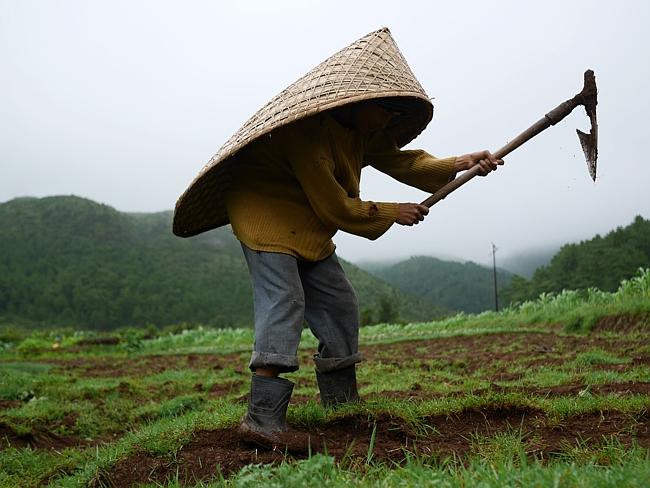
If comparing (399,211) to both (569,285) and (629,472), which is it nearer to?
(629,472)

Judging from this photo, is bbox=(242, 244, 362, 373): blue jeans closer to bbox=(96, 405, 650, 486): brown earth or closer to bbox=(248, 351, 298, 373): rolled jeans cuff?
bbox=(248, 351, 298, 373): rolled jeans cuff

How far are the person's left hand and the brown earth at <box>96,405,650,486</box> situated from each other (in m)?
1.45

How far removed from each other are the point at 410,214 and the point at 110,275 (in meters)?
79.4

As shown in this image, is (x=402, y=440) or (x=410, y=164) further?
(x=410, y=164)

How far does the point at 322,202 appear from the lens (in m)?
3.27

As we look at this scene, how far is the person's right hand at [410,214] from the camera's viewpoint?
3.44 metres

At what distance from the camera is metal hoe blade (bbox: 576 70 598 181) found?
13.2 ft

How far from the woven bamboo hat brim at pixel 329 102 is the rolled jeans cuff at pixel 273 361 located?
3.41 feet

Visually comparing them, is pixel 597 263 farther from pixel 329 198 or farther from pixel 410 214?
pixel 329 198

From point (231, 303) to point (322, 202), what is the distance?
6991cm

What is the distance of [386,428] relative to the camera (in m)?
3.11

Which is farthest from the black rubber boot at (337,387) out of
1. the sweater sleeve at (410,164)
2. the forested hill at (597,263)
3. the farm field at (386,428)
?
the forested hill at (597,263)

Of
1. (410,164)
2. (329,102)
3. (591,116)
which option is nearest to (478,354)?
(591,116)

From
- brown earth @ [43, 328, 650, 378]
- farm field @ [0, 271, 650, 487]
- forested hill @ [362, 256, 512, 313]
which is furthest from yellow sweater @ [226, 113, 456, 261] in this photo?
forested hill @ [362, 256, 512, 313]
